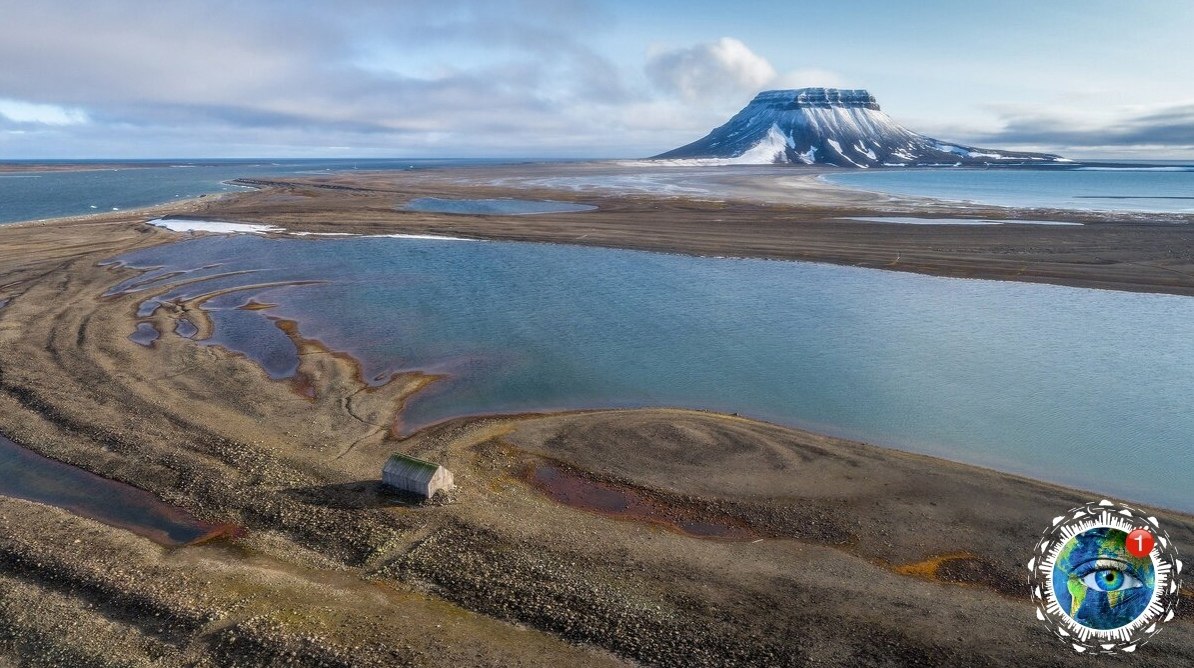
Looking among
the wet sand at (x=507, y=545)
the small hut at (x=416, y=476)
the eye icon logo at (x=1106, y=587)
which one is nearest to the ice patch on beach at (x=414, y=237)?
the wet sand at (x=507, y=545)

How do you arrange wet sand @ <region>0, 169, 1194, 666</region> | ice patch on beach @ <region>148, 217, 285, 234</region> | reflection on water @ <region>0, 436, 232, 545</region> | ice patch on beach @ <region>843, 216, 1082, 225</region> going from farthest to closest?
ice patch on beach @ <region>843, 216, 1082, 225</region>
ice patch on beach @ <region>148, 217, 285, 234</region>
reflection on water @ <region>0, 436, 232, 545</region>
wet sand @ <region>0, 169, 1194, 666</region>

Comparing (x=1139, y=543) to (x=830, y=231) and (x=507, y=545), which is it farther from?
(x=830, y=231)

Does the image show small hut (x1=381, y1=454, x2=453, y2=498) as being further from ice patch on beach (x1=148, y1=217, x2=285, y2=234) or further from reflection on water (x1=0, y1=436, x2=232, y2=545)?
ice patch on beach (x1=148, y1=217, x2=285, y2=234)

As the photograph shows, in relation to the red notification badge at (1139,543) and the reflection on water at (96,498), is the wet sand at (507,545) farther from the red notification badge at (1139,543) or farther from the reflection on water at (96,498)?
the red notification badge at (1139,543)

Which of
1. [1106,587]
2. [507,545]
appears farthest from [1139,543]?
[507,545]

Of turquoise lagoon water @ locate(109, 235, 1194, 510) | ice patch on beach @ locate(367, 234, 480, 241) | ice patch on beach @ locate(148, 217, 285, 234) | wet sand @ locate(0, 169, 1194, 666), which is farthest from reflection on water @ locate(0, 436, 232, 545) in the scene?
ice patch on beach @ locate(148, 217, 285, 234)

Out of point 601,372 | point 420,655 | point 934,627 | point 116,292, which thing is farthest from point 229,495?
point 116,292

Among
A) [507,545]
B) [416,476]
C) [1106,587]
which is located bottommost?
[507,545]
